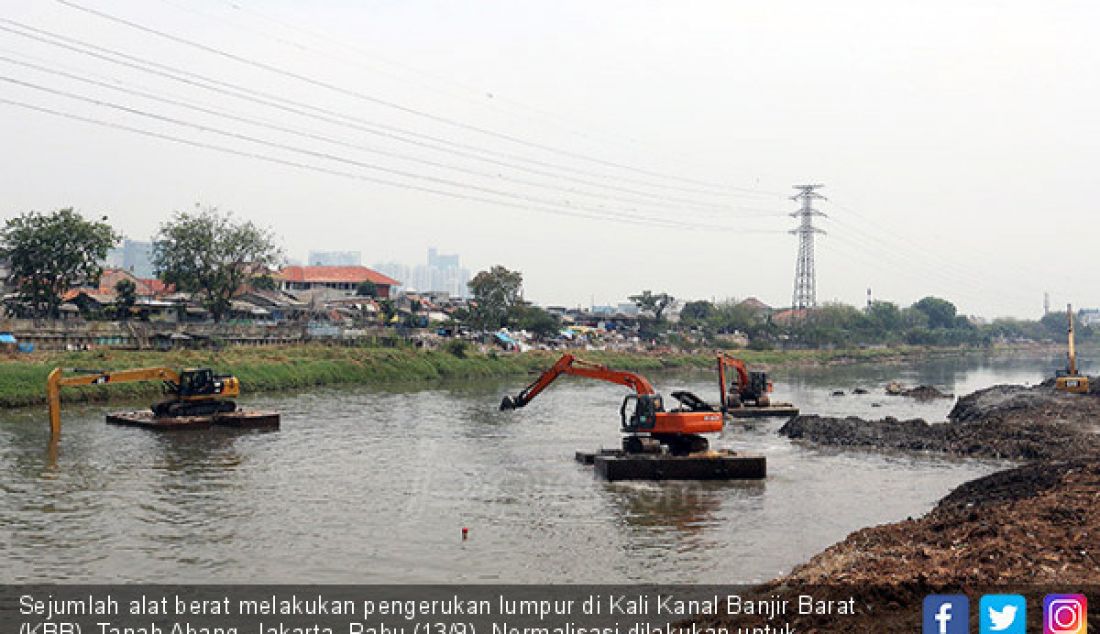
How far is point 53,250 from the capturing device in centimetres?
6575

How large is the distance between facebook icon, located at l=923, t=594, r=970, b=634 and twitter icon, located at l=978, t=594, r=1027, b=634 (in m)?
0.19

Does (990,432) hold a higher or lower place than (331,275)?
lower

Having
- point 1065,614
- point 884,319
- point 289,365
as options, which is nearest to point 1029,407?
point 1065,614

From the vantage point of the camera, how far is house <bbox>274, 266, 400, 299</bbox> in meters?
128

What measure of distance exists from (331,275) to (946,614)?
12513cm

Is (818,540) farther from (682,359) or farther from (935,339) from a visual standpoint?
(935,339)

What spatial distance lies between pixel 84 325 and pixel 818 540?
2145 inches

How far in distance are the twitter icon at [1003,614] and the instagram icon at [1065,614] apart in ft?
0.95

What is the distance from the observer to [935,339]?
178000 mm

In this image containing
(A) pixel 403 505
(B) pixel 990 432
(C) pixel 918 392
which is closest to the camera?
(A) pixel 403 505

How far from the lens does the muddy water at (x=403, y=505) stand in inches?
724

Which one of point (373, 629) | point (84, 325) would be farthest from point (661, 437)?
point (84, 325)

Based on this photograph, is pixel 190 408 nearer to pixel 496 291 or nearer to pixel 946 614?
pixel 946 614

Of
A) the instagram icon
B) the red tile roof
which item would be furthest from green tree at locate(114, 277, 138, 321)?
the instagram icon
